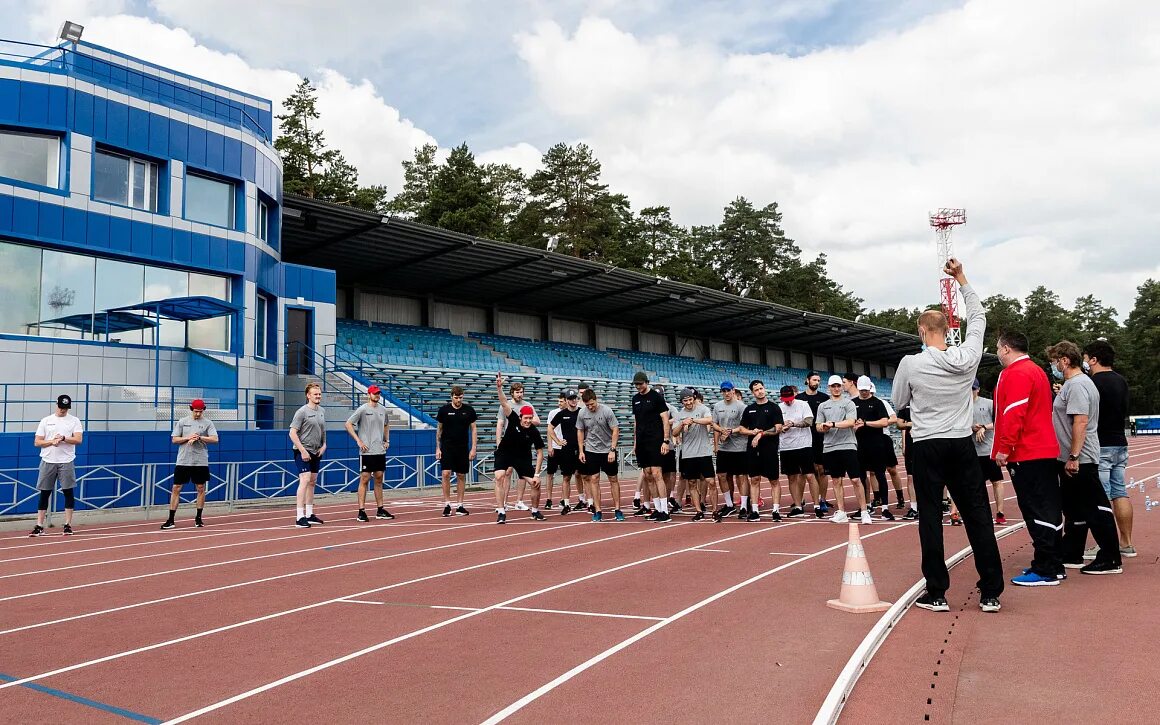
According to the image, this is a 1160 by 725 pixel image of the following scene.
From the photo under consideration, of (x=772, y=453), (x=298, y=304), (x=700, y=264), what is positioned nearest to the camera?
(x=772, y=453)

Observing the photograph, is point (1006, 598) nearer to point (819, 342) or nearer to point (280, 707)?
point (280, 707)

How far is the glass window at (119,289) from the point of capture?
63.9ft

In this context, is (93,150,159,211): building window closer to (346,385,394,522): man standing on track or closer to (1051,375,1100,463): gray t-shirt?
(346,385,394,522): man standing on track

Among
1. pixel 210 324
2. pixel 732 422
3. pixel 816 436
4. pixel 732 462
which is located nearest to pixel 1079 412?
pixel 732 422

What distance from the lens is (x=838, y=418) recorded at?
11.8 meters

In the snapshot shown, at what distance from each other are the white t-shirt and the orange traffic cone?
10.9 meters

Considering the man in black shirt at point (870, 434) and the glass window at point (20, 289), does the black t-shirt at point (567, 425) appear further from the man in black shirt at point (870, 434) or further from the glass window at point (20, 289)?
the glass window at point (20, 289)

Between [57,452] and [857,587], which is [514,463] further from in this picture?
[857,587]

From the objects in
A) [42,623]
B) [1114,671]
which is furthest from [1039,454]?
[42,623]

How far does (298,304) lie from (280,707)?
22833 mm

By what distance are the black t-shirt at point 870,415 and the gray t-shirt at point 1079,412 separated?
4726 millimetres

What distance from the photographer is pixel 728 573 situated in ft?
24.6

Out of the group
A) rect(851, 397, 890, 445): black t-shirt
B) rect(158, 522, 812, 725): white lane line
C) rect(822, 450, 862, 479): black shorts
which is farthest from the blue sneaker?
rect(851, 397, 890, 445): black t-shirt

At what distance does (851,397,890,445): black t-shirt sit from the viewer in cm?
1205
